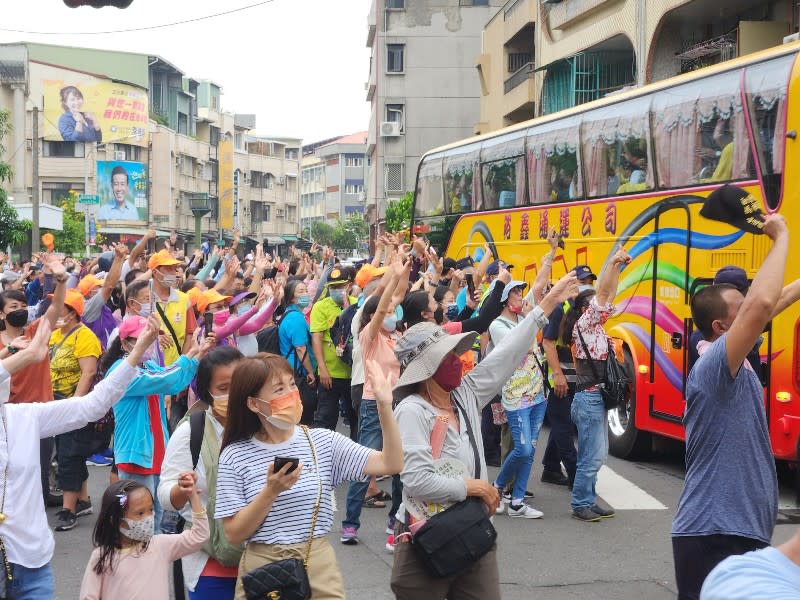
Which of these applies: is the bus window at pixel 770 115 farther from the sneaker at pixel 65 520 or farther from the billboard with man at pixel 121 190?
the billboard with man at pixel 121 190

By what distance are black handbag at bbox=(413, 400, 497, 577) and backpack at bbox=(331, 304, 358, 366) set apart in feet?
16.9

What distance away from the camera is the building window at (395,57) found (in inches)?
2116

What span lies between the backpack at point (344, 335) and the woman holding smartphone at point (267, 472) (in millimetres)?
5580

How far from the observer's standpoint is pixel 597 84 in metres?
26.3

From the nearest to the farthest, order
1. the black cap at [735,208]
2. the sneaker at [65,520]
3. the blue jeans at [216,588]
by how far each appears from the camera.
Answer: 1. the black cap at [735,208]
2. the blue jeans at [216,588]
3. the sneaker at [65,520]

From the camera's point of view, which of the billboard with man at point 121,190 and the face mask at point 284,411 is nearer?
the face mask at point 284,411

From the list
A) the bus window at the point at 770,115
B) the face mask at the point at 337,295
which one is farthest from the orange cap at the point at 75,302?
the bus window at the point at 770,115

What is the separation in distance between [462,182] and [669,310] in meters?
6.53

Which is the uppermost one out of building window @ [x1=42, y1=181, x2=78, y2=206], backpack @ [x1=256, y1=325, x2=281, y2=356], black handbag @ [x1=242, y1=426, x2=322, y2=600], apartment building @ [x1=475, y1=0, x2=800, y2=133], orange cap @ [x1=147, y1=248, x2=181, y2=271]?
apartment building @ [x1=475, y1=0, x2=800, y2=133]

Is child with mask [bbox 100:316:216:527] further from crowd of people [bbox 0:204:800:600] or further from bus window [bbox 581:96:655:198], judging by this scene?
bus window [bbox 581:96:655:198]

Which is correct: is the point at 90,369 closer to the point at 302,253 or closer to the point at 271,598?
the point at 271,598

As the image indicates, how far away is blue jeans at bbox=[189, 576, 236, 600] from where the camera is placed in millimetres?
4211

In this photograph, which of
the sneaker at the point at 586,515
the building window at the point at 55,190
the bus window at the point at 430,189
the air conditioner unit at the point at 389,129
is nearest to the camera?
the sneaker at the point at 586,515

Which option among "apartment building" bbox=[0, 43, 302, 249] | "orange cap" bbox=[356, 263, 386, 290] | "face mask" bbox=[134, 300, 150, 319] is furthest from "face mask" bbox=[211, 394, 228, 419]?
"apartment building" bbox=[0, 43, 302, 249]
